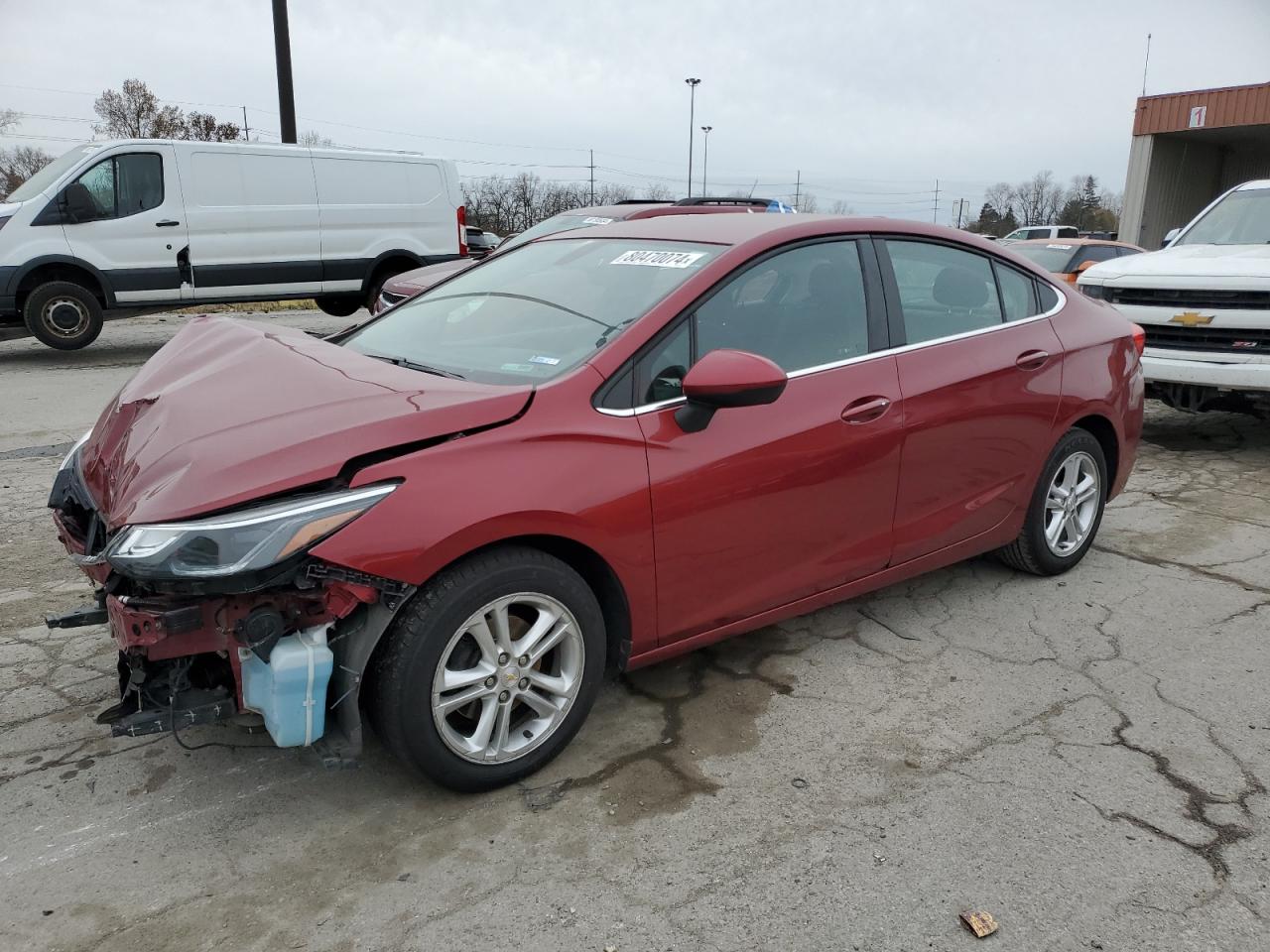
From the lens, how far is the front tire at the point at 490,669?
2428mm

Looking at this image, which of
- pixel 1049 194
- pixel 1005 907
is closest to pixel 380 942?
pixel 1005 907

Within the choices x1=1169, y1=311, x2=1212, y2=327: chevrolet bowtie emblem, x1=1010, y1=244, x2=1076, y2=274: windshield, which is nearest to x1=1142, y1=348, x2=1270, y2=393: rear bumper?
x1=1169, y1=311, x2=1212, y2=327: chevrolet bowtie emblem

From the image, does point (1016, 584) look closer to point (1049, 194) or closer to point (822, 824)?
point (822, 824)

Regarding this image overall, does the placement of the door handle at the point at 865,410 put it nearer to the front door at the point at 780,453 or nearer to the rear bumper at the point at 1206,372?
the front door at the point at 780,453

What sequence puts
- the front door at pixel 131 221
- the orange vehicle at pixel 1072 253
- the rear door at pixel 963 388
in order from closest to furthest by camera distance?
the rear door at pixel 963 388 < the front door at pixel 131 221 < the orange vehicle at pixel 1072 253

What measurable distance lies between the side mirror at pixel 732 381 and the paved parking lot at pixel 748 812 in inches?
42.8

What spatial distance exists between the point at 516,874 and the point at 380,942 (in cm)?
37

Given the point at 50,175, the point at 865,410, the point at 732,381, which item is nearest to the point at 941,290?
the point at 865,410

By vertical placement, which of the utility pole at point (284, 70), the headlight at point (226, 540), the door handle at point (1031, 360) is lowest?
the headlight at point (226, 540)

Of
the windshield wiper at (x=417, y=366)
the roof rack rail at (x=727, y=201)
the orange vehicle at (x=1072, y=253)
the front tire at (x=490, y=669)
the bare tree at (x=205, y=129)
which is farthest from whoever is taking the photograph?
the bare tree at (x=205, y=129)

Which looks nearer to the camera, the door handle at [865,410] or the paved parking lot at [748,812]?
the paved parking lot at [748,812]

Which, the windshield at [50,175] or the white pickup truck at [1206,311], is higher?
the windshield at [50,175]

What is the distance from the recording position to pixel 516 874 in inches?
93.4

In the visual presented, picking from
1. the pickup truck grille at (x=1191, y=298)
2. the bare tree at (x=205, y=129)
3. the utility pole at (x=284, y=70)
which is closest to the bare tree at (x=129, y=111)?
the bare tree at (x=205, y=129)
